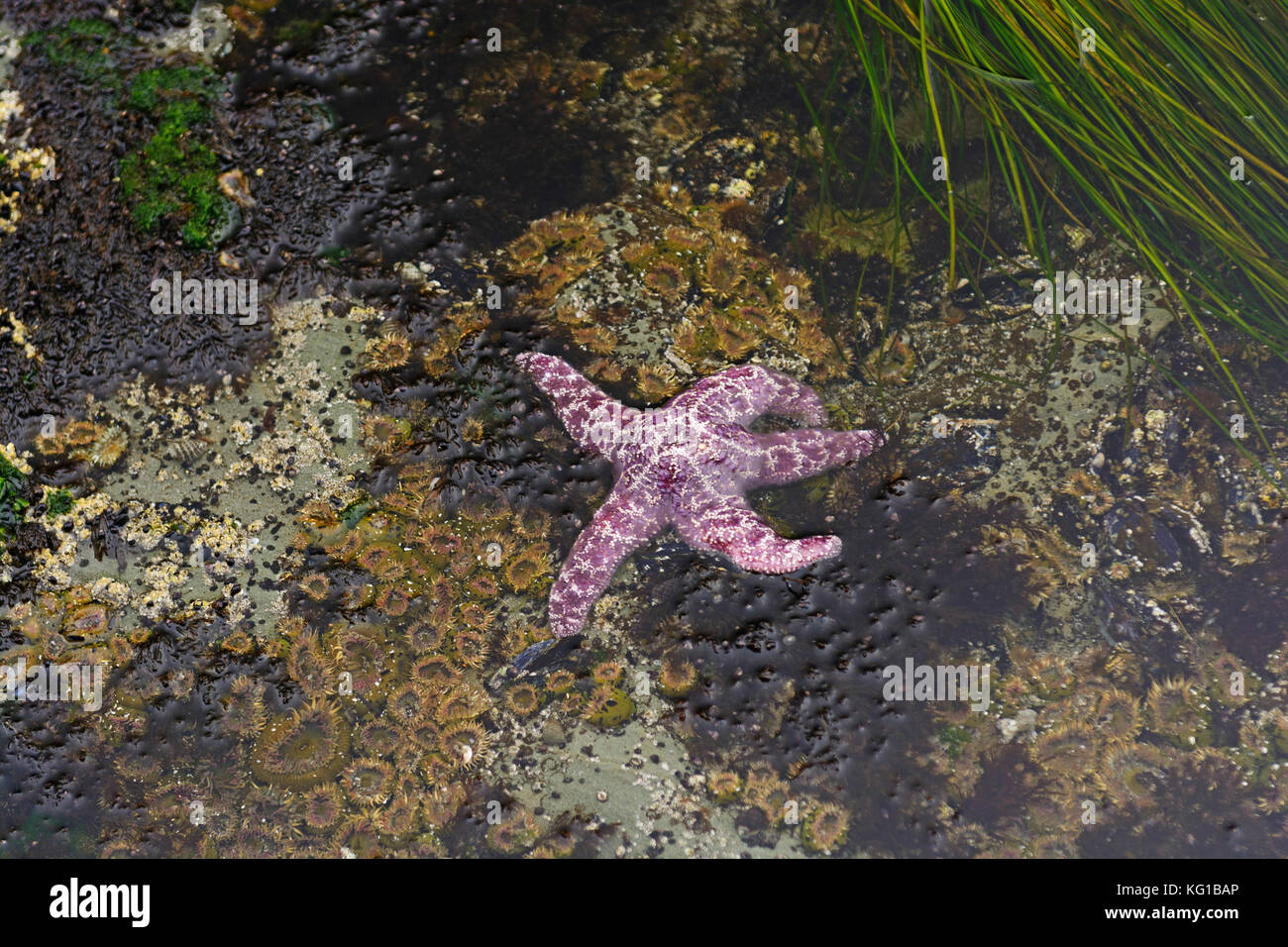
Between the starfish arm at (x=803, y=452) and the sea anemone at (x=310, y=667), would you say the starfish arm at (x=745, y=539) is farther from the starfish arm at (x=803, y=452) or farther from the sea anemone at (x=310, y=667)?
the sea anemone at (x=310, y=667)

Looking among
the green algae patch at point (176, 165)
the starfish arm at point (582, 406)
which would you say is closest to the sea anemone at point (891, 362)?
the starfish arm at point (582, 406)

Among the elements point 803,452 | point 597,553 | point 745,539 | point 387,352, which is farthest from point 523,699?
point 387,352

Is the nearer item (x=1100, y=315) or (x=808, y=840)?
(x=808, y=840)

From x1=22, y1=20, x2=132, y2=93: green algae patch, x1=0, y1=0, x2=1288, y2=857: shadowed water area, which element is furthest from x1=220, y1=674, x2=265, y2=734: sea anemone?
x1=22, y1=20, x2=132, y2=93: green algae patch

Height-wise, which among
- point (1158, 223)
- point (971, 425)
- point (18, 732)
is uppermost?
point (1158, 223)

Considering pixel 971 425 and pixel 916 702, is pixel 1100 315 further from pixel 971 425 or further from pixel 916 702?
pixel 916 702

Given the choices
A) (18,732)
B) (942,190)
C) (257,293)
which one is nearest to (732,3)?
(942,190)

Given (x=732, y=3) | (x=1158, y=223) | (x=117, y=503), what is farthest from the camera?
(x=732, y=3)

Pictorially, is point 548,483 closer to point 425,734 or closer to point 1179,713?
point 425,734
